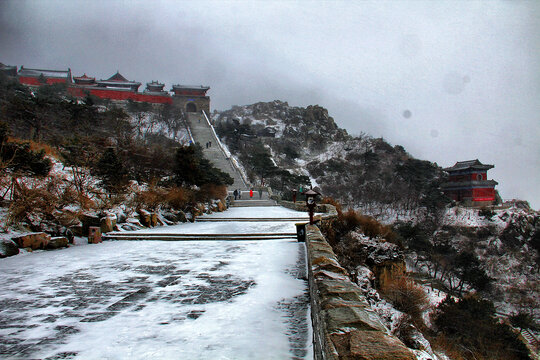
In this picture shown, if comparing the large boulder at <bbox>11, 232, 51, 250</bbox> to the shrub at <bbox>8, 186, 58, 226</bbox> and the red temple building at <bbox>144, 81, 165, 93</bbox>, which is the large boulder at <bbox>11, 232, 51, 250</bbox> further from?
the red temple building at <bbox>144, 81, 165, 93</bbox>

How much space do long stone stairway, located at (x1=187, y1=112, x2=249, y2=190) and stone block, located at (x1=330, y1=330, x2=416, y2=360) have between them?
24.5 metres

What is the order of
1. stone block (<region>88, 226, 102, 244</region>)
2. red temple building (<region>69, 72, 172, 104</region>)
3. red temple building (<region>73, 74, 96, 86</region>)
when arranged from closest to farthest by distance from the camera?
Answer: stone block (<region>88, 226, 102, 244</region>), red temple building (<region>69, 72, 172, 104</region>), red temple building (<region>73, 74, 96, 86</region>)

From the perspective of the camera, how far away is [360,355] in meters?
1.43

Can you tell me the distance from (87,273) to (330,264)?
345cm

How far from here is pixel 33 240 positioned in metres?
5.54

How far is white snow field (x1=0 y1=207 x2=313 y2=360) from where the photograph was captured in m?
2.14

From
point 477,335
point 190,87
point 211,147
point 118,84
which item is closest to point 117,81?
point 118,84

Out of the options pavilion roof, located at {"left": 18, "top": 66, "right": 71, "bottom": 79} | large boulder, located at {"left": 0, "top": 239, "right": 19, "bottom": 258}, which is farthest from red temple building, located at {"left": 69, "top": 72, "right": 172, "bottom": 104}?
large boulder, located at {"left": 0, "top": 239, "right": 19, "bottom": 258}

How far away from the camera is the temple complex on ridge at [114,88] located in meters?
46.4

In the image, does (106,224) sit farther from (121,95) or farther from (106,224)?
(121,95)

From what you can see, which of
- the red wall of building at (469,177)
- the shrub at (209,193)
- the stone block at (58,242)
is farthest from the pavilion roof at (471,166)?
the stone block at (58,242)

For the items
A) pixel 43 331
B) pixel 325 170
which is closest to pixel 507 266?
pixel 325 170

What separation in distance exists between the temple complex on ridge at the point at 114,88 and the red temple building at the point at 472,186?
4689 cm

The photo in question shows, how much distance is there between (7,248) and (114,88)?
56979mm
